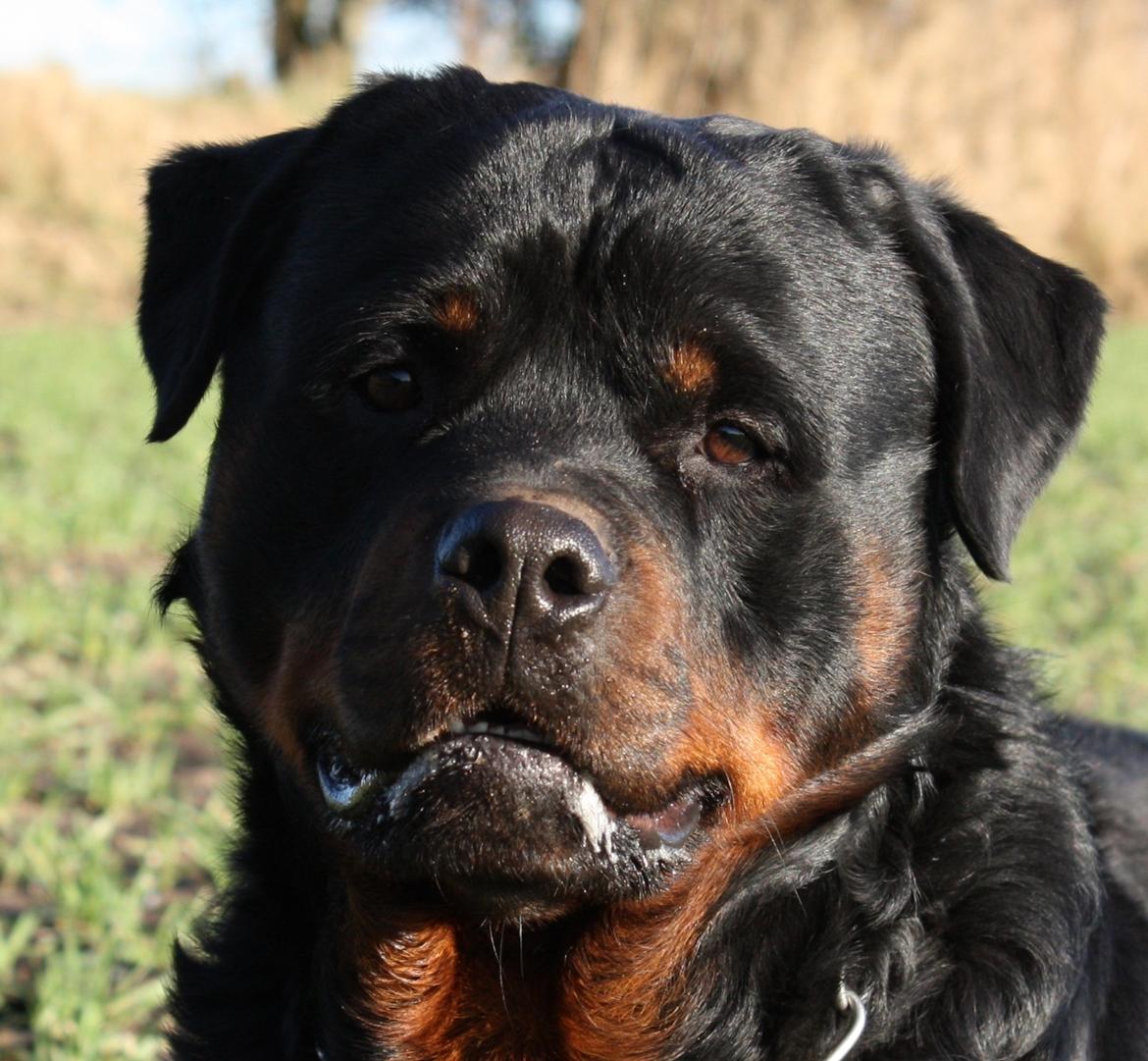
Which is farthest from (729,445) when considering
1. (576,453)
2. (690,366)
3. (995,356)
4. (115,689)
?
(115,689)

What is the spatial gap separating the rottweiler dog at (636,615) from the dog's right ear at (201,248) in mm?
13

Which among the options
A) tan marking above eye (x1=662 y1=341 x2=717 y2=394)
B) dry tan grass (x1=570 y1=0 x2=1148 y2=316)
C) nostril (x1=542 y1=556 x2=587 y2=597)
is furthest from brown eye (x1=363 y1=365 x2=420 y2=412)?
dry tan grass (x1=570 y1=0 x2=1148 y2=316)

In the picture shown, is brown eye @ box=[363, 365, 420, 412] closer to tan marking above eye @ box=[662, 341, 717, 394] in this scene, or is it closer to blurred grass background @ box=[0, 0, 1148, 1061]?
tan marking above eye @ box=[662, 341, 717, 394]

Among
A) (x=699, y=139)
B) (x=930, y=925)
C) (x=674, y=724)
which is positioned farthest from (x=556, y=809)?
(x=699, y=139)

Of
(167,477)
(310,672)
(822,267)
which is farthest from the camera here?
(167,477)

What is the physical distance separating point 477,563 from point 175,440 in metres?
8.57

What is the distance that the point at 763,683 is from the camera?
242 cm

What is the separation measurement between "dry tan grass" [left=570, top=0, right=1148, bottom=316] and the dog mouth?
50.6 ft

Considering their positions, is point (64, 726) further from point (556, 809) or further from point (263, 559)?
point (556, 809)

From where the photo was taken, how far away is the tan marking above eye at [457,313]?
2447 mm

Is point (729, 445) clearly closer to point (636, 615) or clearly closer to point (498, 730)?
point (636, 615)

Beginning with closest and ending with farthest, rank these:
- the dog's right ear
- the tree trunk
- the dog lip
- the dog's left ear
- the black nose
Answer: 1. the black nose
2. the dog lip
3. the dog's left ear
4. the dog's right ear
5. the tree trunk

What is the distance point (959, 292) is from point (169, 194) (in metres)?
1.57

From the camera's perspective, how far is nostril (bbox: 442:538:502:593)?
2.06 metres
